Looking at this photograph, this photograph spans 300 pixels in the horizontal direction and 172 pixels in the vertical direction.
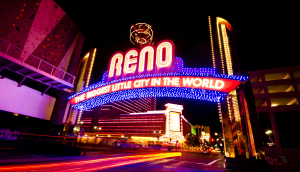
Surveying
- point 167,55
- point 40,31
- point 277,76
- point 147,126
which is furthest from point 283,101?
point 147,126

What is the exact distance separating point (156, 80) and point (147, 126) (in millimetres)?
88789

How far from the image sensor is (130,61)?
1291cm

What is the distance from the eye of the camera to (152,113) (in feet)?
316

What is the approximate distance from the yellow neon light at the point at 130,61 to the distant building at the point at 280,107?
2585cm

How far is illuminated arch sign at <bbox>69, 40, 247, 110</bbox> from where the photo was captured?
8414 millimetres

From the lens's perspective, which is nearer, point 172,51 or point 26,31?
point 26,31

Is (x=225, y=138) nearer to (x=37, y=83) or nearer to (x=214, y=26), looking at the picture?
(x=214, y=26)

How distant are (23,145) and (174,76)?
45.0 ft

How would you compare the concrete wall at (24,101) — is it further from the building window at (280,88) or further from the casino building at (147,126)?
the casino building at (147,126)

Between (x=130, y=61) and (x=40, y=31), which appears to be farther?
(x=130, y=61)

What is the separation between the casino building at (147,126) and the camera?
8356 centimetres

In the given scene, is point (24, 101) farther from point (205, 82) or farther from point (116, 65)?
point (205, 82)

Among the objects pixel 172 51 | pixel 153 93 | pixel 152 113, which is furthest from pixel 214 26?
pixel 152 113

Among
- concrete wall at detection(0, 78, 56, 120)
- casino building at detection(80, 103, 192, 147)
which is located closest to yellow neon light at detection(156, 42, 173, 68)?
concrete wall at detection(0, 78, 56, 120)
